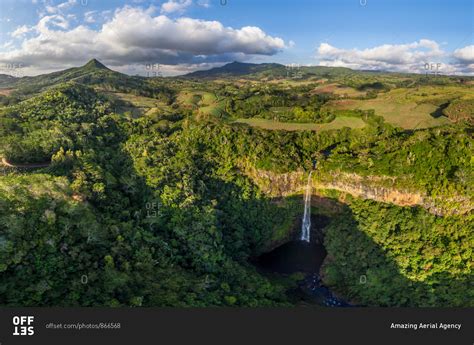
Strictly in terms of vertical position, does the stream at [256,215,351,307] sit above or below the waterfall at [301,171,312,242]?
below

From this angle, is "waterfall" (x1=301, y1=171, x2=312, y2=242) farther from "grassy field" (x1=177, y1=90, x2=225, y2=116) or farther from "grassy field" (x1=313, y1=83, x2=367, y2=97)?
"grassy field" (x1=177, y1=90, x2=225, y2=116)

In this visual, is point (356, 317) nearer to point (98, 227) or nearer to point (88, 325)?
point (88, 325)

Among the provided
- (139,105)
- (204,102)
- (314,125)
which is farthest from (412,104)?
(139,105)

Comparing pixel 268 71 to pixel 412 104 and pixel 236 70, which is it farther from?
pixel 412 104

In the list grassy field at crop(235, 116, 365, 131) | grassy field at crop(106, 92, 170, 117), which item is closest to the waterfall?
grassy field at crop(235, 116, 365, 131)

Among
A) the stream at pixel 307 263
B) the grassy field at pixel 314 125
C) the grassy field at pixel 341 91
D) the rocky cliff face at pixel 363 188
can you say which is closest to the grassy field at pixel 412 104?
the grassy field at pixel 341 91

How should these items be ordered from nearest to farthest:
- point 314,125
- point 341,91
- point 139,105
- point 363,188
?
point 363,188 → point 341,91 → point 314,125 → point 139,105

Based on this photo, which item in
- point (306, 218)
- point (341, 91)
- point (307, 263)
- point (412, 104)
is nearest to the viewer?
point (307, 263)
